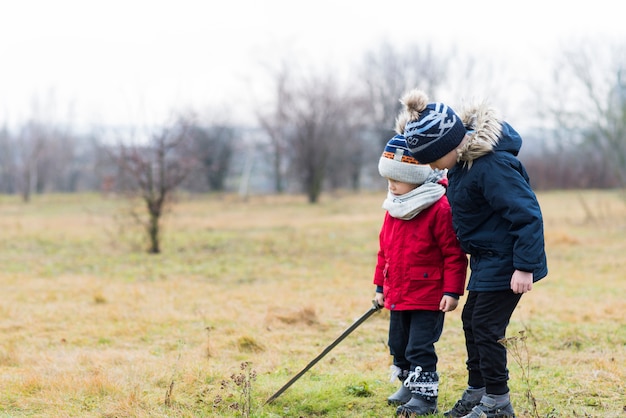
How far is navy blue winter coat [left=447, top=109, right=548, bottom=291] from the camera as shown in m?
2.86

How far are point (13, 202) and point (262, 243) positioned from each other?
71.1ft

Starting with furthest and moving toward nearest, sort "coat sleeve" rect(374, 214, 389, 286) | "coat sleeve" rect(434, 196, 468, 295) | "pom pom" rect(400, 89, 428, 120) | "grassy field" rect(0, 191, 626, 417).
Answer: "grassy field" rect(0, 191, 626, 417), "coat sleeve" rect(374, 214, 389, 286), "coat sleeve" rect(434, 196, 468, 295), "pom pom" rect(400, 89, 428, 120)

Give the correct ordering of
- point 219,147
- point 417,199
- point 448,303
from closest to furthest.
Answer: point 448,303 → point 417,199 → point 219,147

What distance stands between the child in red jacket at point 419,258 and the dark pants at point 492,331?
19cm

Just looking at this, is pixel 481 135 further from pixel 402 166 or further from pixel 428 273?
pixel 428 273

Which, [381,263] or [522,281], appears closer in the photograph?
[522,281]

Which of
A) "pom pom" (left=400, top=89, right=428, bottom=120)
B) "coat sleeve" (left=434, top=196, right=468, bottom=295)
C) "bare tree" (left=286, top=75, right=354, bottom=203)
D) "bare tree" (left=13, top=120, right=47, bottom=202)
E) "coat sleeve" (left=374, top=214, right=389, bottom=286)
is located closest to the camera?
"pom pom" (left=400, top=89, right=428, bottom=120)

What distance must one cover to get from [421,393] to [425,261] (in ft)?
2.16

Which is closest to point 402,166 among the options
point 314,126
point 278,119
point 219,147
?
point 314,126

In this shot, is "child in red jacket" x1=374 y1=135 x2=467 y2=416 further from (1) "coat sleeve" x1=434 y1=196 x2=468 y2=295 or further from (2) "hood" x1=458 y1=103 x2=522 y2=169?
(2) "hood" x1=458 y1=103 x2=522 y2=169

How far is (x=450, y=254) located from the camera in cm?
326

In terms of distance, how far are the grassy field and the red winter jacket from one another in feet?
1.36

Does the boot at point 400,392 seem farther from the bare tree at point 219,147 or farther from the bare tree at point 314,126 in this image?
the bare tree at point 219,147

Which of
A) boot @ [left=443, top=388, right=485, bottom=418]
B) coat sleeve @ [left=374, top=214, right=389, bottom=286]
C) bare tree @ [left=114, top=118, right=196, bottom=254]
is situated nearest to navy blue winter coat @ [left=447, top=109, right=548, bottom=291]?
coat sleeve @ [left=374, top=214, right=389, bottom=286]
